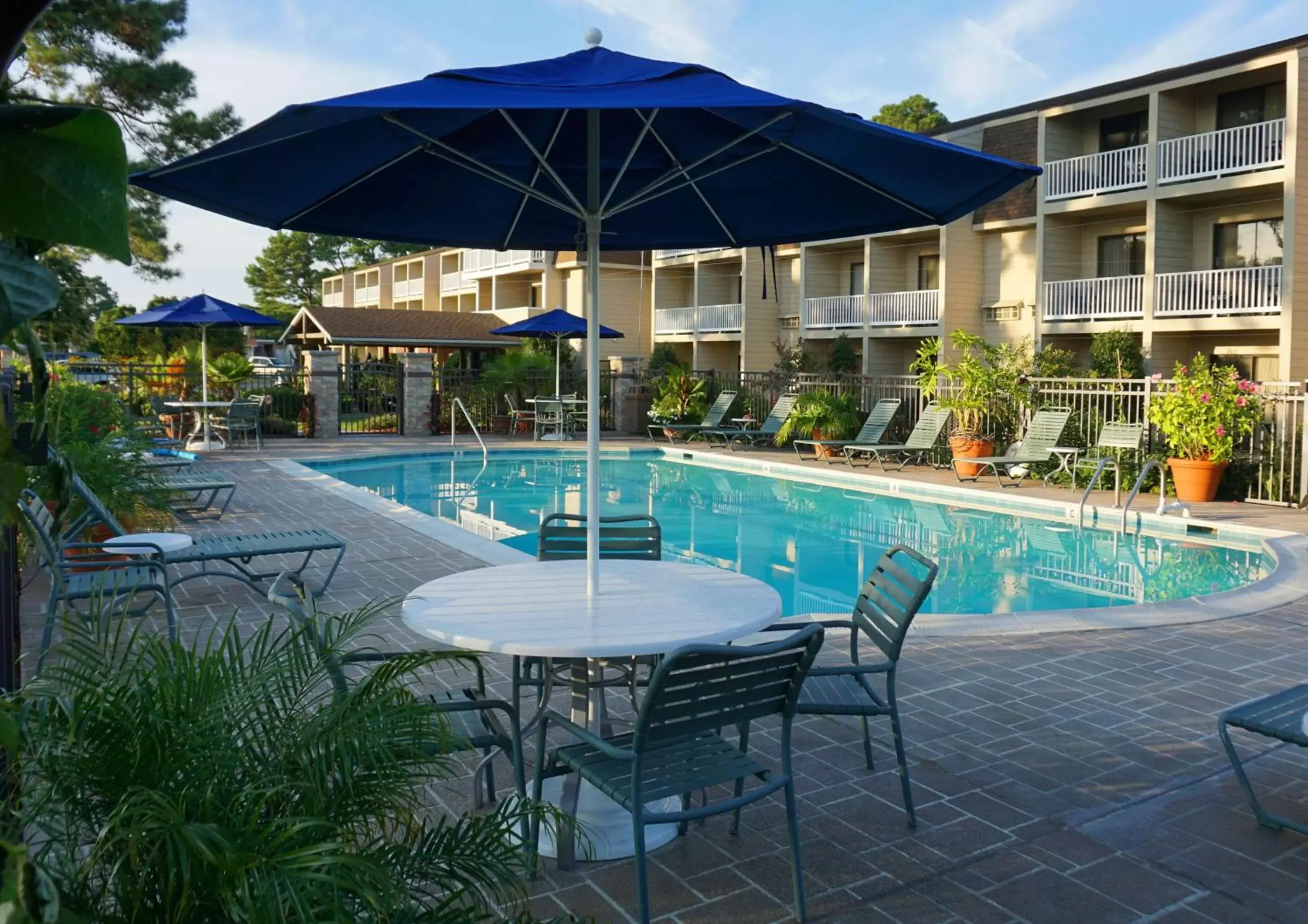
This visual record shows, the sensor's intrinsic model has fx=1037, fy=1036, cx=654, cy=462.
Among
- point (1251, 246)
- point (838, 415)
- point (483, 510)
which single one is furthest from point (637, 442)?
point (1251, 246)

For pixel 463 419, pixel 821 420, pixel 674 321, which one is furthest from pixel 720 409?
pixel 674 321

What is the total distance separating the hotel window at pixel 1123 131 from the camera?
22.1 meters

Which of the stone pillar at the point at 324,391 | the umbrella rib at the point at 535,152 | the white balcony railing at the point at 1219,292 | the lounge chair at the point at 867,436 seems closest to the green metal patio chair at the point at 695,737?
the umbrella rib at the point at 535,152

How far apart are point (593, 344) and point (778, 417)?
1741 centimetres

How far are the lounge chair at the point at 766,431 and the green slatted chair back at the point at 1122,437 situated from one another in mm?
7185

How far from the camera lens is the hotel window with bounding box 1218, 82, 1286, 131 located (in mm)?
19734

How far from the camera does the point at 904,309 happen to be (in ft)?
81.9

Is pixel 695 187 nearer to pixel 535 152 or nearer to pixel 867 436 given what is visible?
pixel 535 152

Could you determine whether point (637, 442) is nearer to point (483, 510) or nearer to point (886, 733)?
point (483, 510)

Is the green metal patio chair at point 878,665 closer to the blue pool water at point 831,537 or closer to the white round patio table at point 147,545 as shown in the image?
the white round patio table at point 147,545

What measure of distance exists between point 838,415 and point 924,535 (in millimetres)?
7903

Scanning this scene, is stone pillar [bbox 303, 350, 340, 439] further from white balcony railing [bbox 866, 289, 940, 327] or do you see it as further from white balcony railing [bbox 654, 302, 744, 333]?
white balcony railing [bbox 866, 289, 940, 327]

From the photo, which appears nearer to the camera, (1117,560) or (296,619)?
(296,619)

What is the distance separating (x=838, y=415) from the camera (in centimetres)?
2006
